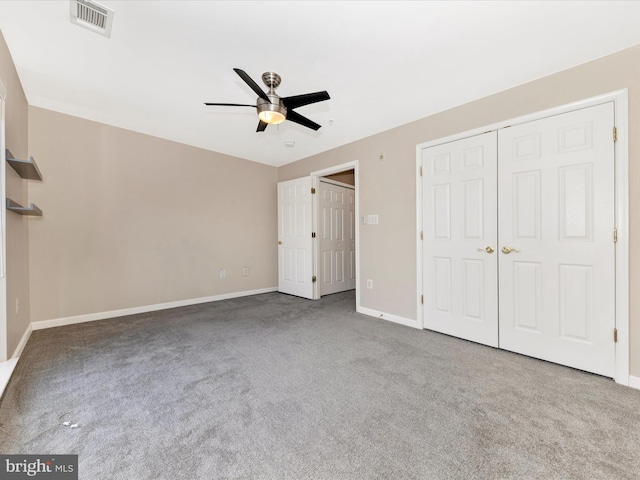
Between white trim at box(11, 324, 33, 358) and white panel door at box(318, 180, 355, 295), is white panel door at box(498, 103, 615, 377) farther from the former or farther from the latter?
white trim at box(11, 324, 33, 358)

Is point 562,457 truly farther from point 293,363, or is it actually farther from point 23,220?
point 23,220

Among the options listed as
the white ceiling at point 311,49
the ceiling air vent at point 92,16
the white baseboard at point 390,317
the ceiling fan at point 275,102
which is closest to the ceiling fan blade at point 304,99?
the ceiling fan at point 275,102

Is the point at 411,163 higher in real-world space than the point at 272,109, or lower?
lower

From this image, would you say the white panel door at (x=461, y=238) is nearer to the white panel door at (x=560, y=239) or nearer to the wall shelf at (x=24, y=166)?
the white panel door at (x=560, y=239)

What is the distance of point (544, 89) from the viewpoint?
7.79 ft

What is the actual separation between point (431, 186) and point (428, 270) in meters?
0.98

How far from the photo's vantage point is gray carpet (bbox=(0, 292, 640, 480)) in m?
1.30

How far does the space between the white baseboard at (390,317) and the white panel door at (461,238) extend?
0.16m

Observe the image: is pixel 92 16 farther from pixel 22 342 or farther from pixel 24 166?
pixel 22 342

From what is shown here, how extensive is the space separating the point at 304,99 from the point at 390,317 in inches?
108

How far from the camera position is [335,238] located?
204 inches

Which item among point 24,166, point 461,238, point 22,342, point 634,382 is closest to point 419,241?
point 461,238

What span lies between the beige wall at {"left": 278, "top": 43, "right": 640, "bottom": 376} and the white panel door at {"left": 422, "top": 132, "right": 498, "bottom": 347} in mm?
181

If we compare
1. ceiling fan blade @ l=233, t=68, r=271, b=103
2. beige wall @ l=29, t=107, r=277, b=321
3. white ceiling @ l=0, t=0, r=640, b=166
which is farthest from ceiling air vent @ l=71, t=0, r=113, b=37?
beige wall @ l=29, t=107, r=277, b=321
